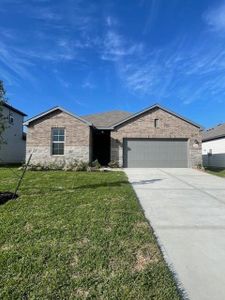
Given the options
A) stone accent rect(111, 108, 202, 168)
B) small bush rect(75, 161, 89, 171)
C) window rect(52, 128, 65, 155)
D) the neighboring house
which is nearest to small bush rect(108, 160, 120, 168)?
stone accent rect(111, 108, 202, 168)

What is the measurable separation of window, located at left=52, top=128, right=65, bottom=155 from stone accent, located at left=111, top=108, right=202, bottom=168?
149 inches

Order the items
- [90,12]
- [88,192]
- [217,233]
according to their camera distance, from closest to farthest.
Answer: [217,233], [88,192], [90,12]

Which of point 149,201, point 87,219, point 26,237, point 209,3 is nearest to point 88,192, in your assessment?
point 149,201

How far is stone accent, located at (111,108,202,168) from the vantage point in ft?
69.1

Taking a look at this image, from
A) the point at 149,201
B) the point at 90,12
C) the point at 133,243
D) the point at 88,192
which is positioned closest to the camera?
the point at 133,243

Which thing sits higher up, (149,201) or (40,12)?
(40,12)

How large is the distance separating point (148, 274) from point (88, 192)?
219 inches

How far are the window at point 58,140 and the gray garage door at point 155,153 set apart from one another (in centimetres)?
479

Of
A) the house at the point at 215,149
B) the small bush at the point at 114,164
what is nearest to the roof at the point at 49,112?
the small bush at the point at 114,164

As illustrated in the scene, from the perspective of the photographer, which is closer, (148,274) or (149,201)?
(148,274)

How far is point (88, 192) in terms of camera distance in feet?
30.1

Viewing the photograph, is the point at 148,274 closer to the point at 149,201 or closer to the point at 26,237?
the point at 26,237

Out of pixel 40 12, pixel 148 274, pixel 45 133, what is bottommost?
pixel 148 274

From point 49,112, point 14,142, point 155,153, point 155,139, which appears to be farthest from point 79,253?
point 14,142
